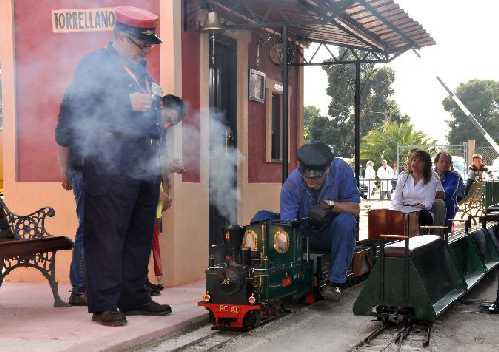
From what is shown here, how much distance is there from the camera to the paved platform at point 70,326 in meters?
5.46

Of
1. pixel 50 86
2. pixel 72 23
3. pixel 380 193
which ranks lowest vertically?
pixel 380 193

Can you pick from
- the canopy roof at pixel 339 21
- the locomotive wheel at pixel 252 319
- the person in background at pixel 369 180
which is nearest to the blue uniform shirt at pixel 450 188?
the canopy roof at pixel 339 21

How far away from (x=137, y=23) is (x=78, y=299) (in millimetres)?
2622

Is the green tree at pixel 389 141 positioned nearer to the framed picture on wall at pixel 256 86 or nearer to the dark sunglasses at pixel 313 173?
the framed picture on wall at pixel 256 86

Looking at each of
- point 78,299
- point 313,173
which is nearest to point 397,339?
point 313,173

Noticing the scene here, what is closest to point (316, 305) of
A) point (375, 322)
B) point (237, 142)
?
point (375, 322)

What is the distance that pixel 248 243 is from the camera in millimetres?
6301

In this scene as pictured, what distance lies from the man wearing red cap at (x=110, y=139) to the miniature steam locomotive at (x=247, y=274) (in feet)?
2.43

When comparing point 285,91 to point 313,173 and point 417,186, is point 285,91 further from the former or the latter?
point 417,186

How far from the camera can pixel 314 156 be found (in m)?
7.27

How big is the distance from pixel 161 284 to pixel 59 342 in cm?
269

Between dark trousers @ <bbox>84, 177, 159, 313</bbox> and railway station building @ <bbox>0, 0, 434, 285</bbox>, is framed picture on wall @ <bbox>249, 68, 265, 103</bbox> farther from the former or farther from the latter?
dark trousers @ <bbox>84, 177, 159, 313</bbox>

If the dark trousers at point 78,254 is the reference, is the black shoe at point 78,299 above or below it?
below

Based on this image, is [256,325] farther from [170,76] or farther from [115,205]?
[170,76]
